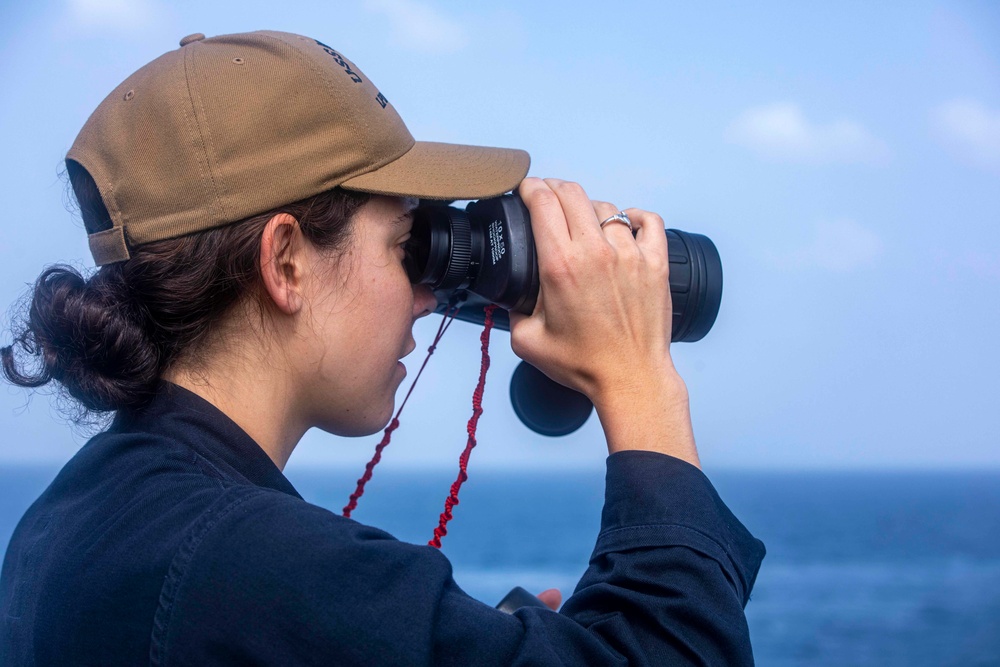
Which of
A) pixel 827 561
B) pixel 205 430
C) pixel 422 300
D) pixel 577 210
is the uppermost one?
pixel 827 561

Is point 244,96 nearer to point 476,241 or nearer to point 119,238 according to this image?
point 119,238

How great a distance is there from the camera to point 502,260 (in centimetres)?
85

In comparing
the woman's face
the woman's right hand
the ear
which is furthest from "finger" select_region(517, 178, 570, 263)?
the ear

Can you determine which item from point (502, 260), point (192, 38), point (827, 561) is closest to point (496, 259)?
point (502, 260)

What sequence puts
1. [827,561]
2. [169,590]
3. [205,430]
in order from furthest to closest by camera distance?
[827,561] → [205,430] → [169,590]

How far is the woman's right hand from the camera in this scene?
0.75 m

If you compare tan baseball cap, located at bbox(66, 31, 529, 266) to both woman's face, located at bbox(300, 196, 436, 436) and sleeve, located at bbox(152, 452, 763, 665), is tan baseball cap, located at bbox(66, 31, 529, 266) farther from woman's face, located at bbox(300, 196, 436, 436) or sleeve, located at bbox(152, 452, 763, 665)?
sleeve, located at bbox(152, 452, 763, 665)

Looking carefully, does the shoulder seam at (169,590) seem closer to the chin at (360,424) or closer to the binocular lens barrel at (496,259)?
the chin at (360,424)

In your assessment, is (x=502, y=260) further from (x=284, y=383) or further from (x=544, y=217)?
(x=284, y=383)

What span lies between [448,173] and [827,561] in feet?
71.3

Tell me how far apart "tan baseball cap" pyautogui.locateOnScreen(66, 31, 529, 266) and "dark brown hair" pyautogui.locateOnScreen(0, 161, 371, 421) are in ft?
0.05

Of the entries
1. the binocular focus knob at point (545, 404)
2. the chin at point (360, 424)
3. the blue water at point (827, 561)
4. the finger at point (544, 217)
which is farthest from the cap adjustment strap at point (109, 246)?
the blue water at point (827, 561)

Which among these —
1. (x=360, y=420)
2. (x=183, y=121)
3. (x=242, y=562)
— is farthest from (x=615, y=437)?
(x=183, y=121)

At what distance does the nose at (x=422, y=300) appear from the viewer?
92cm
